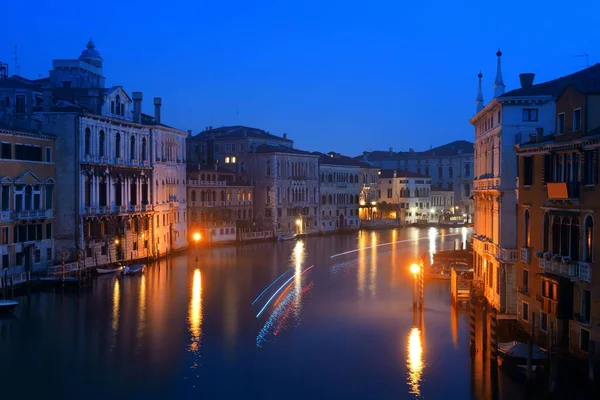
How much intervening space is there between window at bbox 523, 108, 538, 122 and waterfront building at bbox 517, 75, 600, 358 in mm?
2502

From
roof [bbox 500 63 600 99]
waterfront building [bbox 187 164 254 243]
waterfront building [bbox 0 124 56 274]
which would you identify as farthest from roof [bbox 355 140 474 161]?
roof [bbox 500 63 600 99]

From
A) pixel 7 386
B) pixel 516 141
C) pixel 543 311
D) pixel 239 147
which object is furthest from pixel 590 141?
pixel 239 147

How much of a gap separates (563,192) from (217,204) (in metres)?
32.3

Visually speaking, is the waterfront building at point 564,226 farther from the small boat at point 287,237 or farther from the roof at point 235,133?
the roof at point 235,133

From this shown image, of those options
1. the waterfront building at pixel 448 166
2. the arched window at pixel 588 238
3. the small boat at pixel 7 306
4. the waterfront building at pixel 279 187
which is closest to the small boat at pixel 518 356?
the arched window at pixel 588 238

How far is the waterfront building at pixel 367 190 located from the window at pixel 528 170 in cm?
4576

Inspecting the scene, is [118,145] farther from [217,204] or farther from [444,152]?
[444,152]

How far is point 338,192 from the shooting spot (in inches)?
2329

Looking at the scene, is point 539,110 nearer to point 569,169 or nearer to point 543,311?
point 569,169

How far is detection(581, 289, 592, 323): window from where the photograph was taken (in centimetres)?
1397

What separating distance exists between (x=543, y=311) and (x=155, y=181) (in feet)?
79.1

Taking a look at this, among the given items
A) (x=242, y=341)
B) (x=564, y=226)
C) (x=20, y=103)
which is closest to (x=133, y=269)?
(x=20, y=103)

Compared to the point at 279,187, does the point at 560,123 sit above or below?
above

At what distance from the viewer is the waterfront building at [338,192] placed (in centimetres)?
5738
